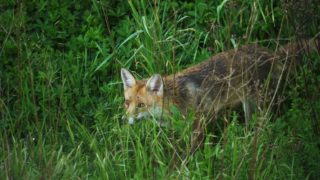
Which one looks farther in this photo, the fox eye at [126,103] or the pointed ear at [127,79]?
the fox eye at [126,103]

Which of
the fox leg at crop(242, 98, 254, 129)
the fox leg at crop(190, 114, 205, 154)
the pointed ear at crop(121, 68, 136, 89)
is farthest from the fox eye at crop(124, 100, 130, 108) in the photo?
the fox leg at crop(190, 114, 205, 154)

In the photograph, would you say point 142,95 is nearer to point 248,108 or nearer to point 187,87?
point 187,87

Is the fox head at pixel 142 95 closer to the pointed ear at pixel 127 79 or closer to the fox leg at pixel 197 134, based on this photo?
the pointed ear at pixel 127 79

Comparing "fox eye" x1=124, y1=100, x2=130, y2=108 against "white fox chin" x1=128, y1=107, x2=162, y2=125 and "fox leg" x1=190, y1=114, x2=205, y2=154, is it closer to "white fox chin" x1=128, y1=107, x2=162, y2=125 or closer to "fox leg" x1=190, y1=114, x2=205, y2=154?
"white fox chin" x1=128, y1=107, x2=162, y2=125

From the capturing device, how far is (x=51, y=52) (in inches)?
360

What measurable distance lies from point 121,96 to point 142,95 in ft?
0.64

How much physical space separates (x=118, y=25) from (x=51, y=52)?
0.82 meters

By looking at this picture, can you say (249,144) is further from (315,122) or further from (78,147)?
(78,147)

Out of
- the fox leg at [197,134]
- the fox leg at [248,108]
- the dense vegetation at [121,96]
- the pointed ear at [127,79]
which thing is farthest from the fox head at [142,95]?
the fox leg at [197,134]

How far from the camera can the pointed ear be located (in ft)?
28.2

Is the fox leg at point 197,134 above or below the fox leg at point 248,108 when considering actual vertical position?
above

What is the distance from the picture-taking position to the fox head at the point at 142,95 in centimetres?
865

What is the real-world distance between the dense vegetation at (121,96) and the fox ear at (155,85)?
17cm

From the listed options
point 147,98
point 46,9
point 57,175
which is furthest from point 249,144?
point 46,9
